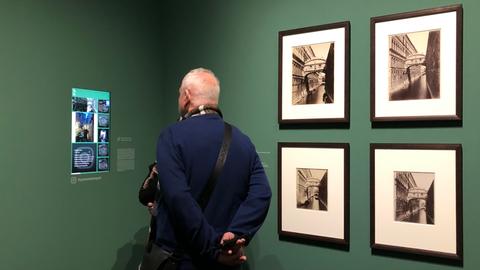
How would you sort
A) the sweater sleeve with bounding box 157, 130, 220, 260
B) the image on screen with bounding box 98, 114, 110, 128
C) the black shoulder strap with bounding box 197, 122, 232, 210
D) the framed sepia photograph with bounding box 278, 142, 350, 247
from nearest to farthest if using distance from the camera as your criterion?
the sweater sleeve with bounding box 157, 130, 220, 260
the black shoulder strap with bounding box 197, 122, 232, 210
the framed sepia photograph with bounding box 278, 142, 350, 247
the image on screen with bounding box 98, 114, 110, 128

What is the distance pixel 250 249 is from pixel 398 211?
84 cm

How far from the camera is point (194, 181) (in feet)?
5.64

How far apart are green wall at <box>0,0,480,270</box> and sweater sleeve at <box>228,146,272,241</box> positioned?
505 millimetres

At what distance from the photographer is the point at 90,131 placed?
7.73 ft

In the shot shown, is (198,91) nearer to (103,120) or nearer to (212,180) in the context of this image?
(212,180)

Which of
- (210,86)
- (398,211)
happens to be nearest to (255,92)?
(210,86)

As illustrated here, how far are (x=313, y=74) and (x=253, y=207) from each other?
790mm

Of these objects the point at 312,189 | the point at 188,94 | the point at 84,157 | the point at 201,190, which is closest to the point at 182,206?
the point at 201,190

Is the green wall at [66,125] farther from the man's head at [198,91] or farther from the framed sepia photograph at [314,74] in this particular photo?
the framed sepia photograph at [314,74]

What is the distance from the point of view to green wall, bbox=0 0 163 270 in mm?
2018

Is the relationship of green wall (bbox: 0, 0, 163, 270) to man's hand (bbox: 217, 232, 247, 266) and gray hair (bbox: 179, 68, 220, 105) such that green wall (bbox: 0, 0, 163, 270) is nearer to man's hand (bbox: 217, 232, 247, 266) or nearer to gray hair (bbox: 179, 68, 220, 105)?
gray hair (bbox: 179, 68, 220, 105)

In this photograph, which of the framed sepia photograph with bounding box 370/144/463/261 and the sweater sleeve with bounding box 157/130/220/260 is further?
the framed sepia photograph with bounding box 370/144/463/261

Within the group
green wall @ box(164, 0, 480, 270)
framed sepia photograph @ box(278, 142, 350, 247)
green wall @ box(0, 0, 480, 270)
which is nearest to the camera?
green wall @ box(164, 0, 480, 270)

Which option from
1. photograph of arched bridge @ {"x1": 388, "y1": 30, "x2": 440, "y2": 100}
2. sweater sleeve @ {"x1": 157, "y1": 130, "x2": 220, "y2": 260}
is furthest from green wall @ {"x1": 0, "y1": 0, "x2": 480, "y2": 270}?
sweater sleeve @ {"x1": 157, "y1": 130, "x2": 220, "y2": 260}
